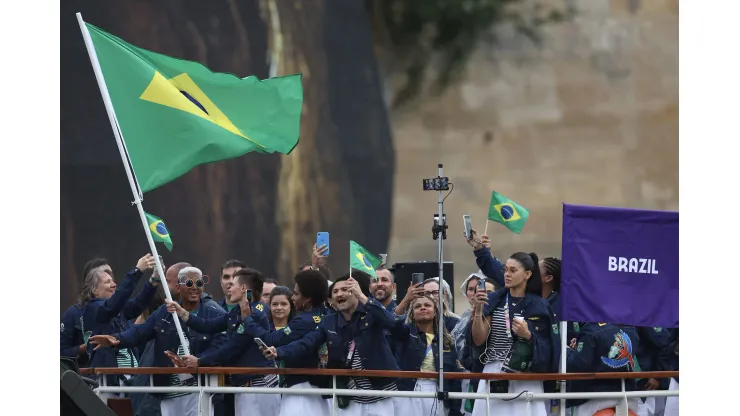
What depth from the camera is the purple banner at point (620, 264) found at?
320 inches

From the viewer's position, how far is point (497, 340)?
320 inches

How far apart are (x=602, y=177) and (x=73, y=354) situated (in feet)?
33.3

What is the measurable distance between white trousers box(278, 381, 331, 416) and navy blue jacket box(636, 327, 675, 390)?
90.4 inches

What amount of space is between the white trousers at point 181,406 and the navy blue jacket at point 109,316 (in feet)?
2.28

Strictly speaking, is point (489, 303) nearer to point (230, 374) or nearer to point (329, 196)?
point (230, 374)

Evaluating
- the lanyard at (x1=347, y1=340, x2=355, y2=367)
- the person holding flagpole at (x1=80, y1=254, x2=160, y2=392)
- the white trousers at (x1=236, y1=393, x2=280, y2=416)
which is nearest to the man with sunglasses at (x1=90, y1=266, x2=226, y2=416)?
the person holding flagpole at (x1=80, y1=254, x2=160, y2=392)

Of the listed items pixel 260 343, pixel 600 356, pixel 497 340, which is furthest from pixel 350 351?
pixel 600 356

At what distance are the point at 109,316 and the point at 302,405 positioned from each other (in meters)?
1.76

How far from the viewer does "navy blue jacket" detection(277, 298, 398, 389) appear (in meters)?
8.06

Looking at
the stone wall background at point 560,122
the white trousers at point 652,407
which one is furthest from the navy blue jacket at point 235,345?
the stone wall background at point 560,122

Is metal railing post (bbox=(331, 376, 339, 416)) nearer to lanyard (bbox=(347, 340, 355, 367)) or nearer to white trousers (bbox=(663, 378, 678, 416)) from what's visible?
lanyard (bbox=(347, 340, 355, 367))

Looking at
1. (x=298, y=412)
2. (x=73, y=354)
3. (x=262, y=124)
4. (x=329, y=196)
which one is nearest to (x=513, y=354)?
(x=298, y=412)

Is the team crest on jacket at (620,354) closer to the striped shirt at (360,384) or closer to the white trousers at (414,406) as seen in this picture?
the white trousers at (414,406)

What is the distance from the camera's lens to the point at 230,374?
8422 mm
